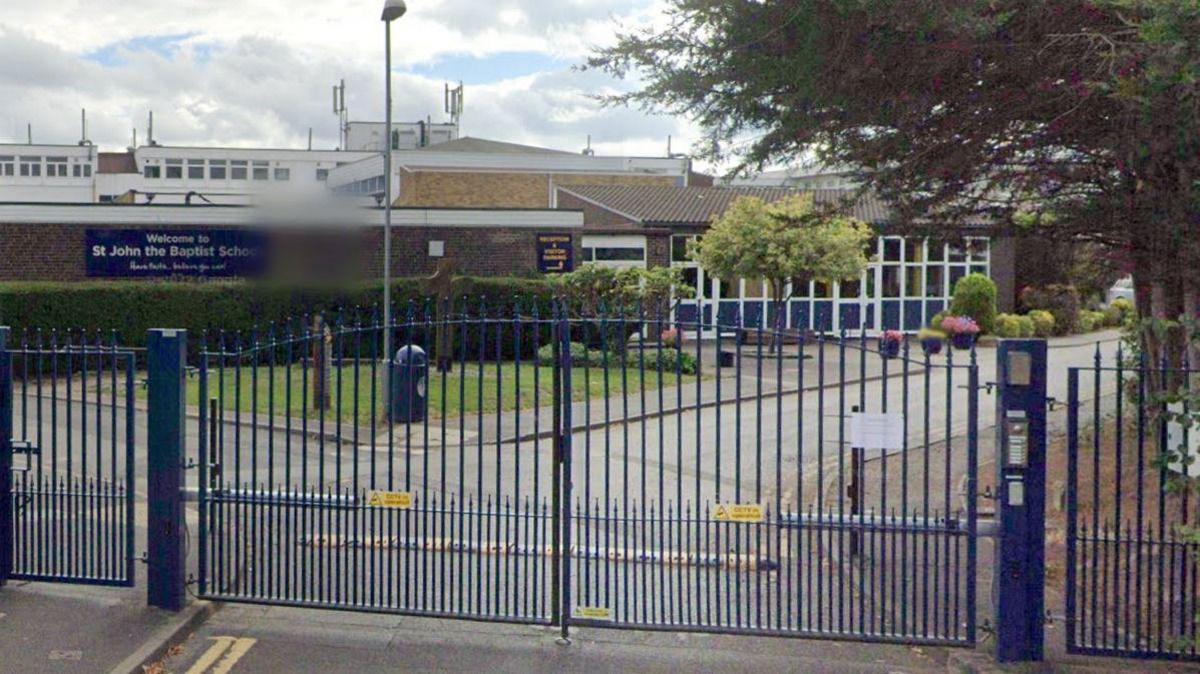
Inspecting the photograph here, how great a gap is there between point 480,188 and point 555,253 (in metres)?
17.3

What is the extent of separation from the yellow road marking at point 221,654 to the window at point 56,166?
2954 inches

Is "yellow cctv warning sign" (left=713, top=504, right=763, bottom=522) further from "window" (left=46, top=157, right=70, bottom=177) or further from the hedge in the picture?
"window" (left=46, top=157, right=70, bottom=177)

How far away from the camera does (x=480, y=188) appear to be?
48.9m

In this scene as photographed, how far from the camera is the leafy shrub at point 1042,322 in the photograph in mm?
36469

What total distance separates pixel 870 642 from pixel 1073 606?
115 cm

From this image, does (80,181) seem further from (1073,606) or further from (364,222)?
(1073,606)

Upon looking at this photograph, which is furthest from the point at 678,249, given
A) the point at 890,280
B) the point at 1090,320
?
the point at 1090,320

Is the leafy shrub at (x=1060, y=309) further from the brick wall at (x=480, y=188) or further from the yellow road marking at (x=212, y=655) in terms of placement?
the yellow road marking at (x=212, y=655)

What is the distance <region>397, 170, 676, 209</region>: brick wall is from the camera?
1895 inches

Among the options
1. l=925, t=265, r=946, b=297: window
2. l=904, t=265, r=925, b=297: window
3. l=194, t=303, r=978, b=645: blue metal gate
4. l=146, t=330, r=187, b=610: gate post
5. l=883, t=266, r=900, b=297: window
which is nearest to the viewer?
l=194, t=303, r=978, b=645: blue metal gate

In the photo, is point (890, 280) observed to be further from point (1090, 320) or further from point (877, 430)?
point (877, 430)

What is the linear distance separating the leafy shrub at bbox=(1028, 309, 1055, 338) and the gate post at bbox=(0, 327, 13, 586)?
3152 centimetres

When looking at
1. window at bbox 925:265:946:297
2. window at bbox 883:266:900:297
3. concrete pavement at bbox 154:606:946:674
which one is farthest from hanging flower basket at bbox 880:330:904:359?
window at bbox 925:265:946:297

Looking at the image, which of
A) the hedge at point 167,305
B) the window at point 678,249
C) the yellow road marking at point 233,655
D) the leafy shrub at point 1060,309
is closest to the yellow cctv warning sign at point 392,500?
the yellow road marking at point 233,655
